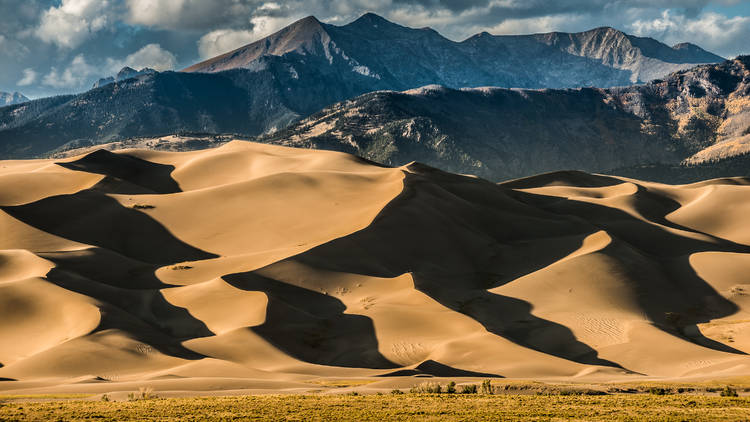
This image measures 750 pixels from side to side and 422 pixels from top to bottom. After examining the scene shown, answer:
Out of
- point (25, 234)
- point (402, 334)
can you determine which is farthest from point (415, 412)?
point (25, 234)

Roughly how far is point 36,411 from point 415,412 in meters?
14.4

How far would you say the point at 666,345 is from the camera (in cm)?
5912

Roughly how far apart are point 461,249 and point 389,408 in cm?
5082

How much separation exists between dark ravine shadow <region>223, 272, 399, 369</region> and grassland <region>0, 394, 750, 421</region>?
18.8 metres

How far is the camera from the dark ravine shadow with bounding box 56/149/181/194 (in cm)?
11150

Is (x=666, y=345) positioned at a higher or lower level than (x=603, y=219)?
lower

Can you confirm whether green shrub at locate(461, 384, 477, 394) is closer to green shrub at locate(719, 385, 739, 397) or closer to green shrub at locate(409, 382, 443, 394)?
green shrub at locate(409, 382, 443, 394)

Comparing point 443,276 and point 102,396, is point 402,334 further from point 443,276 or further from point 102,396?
point 102,396

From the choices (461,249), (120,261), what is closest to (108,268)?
(120,261)

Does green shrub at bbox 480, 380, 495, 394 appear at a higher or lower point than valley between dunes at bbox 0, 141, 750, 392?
lower

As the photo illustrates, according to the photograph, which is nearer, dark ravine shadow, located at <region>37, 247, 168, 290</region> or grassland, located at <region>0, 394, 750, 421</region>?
grassland, located at <region>0, 394, 750, 421</region>

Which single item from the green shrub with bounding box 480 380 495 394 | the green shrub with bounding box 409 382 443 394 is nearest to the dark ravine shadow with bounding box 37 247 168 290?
the green shrub with bounding box 409 382 443 394

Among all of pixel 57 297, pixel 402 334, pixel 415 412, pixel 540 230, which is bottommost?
pixel 415 412

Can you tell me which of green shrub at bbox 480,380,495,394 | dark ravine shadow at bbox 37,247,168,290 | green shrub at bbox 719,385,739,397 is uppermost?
dark ravine shadow at bbox 37,247,168,290
